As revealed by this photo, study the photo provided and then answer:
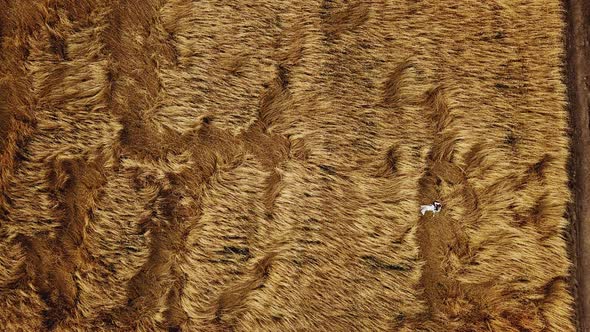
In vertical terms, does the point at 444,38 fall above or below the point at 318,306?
above

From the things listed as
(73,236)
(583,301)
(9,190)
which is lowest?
(583,301)

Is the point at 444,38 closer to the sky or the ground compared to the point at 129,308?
closer to the sky

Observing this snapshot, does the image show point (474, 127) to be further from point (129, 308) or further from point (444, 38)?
point (129, 308)

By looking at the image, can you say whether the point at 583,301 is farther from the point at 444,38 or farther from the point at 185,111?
the point at 185,111

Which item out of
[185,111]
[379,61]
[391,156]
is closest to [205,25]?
[185,111]

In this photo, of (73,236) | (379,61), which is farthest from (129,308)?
(379,61)

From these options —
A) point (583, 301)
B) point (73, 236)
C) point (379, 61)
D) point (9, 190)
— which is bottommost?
point (583, 301)
